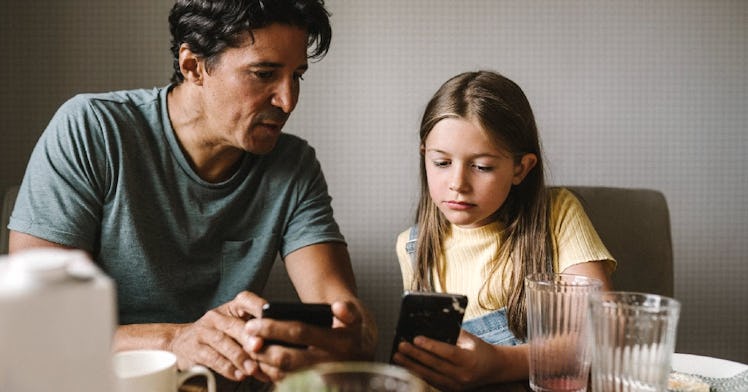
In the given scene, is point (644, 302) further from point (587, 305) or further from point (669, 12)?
point (669, 12)

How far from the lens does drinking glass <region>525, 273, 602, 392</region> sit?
0.90 metres

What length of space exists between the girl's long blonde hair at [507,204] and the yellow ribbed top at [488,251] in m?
0.02

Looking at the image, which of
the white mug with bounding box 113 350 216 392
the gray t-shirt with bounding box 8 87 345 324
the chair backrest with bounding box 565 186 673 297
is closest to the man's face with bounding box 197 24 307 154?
the gray t-shirt with bounding box 8 87 345 324

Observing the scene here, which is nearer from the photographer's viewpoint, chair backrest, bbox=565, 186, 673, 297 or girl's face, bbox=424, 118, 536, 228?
girl's face, bbox=424, 118, 536, 228

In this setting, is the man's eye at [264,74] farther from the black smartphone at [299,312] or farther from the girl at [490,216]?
the black smartphone at [299,312]

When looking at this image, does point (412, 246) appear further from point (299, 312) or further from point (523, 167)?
point (299, 312)

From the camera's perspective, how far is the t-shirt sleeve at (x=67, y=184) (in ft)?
4.25

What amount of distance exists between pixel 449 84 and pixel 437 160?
0.69 feet

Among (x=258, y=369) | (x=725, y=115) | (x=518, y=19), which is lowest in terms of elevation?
(x=258, y=369)

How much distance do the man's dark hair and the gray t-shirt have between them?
17 cm

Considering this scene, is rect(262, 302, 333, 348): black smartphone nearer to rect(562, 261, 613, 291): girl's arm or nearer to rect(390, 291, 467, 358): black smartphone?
rect(390, 291, 467, 358): black smartphone

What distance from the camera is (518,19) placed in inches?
85.0

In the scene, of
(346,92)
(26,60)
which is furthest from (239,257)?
(26,60)

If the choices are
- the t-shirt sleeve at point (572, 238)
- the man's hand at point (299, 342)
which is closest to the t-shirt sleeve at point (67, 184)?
the man's hand at point (299, 342)
